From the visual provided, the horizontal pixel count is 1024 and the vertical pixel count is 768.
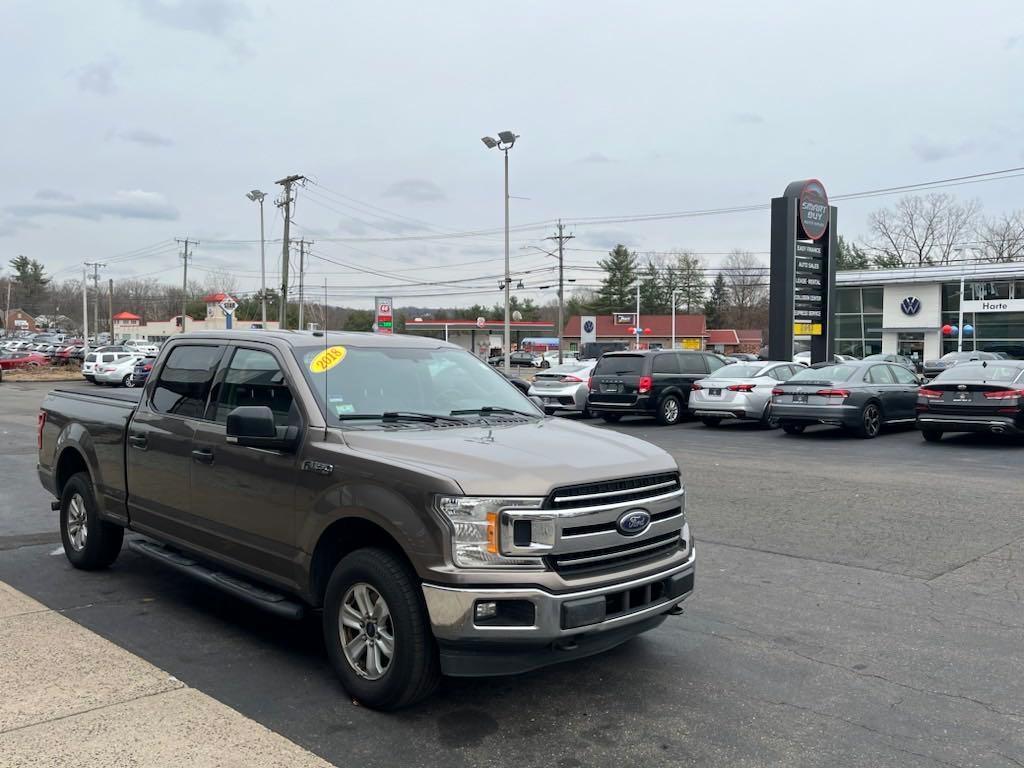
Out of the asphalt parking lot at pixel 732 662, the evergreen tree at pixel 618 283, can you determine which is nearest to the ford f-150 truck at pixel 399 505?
the asphalt parking lot at pixel 732 662

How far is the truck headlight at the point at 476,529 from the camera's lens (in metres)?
3.79

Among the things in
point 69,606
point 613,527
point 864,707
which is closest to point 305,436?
point 613,527

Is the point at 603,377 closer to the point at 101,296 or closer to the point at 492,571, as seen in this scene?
the point at 492,571

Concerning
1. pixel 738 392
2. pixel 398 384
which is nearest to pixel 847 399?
pixel 738 392

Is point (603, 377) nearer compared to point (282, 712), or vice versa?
point (282, 712)

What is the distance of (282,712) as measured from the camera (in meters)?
4.11

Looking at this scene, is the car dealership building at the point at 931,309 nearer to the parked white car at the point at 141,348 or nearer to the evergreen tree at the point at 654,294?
the parked white car at the point at 141,348

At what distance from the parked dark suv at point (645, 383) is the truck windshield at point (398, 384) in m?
14.0

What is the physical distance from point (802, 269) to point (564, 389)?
8312 millimetres

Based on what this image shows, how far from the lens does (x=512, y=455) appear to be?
4.13 m

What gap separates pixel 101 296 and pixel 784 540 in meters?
166

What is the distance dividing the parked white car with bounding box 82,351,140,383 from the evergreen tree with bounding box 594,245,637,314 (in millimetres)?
77795

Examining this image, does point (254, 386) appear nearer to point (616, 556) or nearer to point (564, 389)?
point (616, 556)

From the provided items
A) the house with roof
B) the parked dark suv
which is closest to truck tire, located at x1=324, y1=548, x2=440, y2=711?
the parked dark suv
